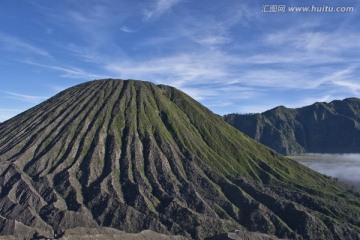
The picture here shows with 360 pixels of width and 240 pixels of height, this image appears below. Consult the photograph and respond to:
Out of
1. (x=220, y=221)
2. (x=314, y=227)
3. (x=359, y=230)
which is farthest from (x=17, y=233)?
(x=359, y=230)

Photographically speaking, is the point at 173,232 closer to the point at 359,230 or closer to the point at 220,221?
the point at 220,221

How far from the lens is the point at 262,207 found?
19850 centimetres

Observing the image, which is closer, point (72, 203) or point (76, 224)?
point (76, 224)

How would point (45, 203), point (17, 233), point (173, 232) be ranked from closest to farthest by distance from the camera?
point (17, 233) < point (173, 232) < point (45, 203)

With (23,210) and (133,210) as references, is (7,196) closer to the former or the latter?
(23,210)

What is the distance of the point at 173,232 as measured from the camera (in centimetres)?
17838

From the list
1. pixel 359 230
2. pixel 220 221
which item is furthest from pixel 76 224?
pixel 359 230

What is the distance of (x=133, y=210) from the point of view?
18938 cm

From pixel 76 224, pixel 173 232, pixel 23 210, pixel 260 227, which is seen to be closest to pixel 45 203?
pixel 23 210

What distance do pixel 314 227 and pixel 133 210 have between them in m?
79.9

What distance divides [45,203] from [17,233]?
29.3 metres

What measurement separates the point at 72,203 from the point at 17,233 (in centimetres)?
3300

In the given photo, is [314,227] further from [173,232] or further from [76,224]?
[76,224]

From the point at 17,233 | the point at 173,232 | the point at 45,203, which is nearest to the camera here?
the point at 17,233
